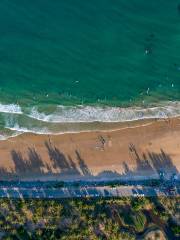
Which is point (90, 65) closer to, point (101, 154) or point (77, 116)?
point (77, 116)

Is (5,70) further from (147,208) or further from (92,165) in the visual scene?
(147,208)

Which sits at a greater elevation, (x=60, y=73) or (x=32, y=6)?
(x=32, y=6)

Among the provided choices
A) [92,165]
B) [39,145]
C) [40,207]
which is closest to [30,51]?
[39,145]

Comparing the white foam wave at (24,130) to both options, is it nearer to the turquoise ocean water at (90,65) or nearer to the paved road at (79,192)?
the turquoise ocean water at (90,65)

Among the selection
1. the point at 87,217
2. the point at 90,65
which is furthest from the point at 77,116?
the point at 87,217

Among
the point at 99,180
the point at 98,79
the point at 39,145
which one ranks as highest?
the point at 98,79

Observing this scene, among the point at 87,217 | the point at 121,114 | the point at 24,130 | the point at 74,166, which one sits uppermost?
the point at 121,114
